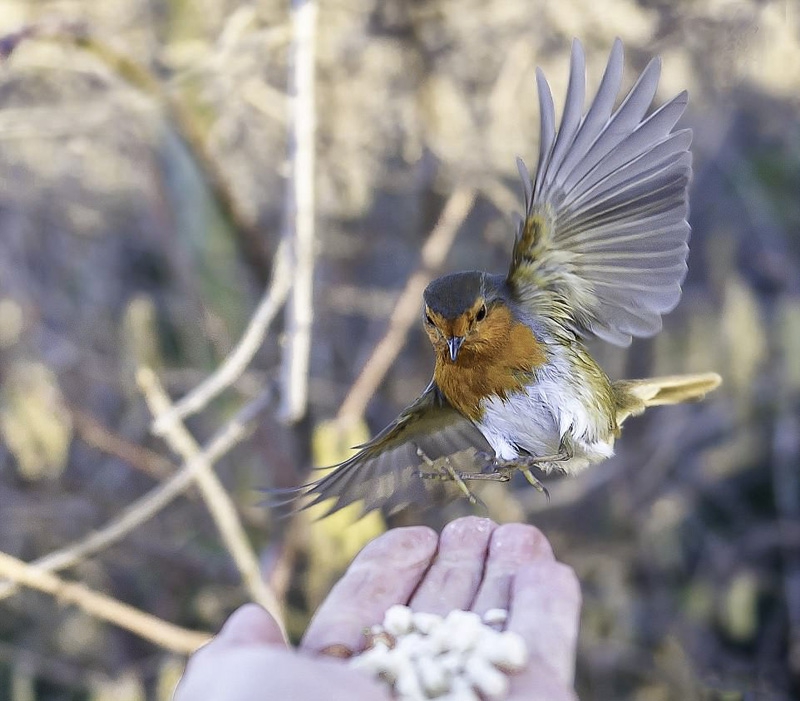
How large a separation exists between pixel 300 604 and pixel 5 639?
1.84 m

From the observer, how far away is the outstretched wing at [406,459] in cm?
245

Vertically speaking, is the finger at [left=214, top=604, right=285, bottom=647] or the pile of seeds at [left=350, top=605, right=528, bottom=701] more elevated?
the finger at [left=214, top=604, right=285, bottom=647]

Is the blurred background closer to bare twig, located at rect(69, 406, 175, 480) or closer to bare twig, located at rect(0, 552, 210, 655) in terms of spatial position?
bare twig, located at rect(69, 406, 175, 480)

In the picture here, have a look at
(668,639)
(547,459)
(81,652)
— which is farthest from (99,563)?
(547,459)

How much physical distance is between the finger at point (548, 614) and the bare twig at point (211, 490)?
0.96 meters

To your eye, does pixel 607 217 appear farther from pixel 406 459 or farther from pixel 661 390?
pixel 406 459

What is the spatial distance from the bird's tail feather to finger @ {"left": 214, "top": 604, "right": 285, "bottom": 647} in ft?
4.62

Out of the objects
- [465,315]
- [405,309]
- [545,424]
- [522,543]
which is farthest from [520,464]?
[405,309]

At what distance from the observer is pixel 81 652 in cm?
502

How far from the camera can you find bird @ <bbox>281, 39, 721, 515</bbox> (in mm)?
2176

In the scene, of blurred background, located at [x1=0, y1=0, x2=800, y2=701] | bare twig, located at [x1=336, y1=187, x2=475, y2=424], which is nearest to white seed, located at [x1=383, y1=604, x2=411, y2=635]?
blurred background, located at [x1=0, y1=0, x2=800, y2=701]

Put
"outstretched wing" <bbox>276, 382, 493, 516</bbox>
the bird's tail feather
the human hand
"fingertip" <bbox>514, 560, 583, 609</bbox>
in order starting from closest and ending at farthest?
the human hand → "fingertip" <bbox>514, 560, 583, 609</bbox> → "outstretched wing" <bbox>276, 382, 493, 516</bbox> → the bird's tail feather

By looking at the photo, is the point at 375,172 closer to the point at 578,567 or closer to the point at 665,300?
the point at 578,567

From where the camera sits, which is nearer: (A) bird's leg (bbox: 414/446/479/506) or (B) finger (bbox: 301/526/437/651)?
(B) finger (bbox: 301/526/437/651)
